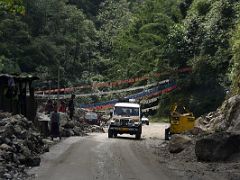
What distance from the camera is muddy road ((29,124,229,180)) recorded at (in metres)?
16.3

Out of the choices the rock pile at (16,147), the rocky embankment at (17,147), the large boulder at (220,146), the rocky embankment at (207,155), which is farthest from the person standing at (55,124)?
the large boulder at (220,146)

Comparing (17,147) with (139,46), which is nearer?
(17,147)

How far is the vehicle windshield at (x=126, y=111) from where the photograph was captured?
3412cm

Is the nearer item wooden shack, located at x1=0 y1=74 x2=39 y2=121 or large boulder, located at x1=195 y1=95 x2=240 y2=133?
wooden shack, located at x1=0 y1=74 x2=39 y2=121

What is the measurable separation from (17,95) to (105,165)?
10.6 metres

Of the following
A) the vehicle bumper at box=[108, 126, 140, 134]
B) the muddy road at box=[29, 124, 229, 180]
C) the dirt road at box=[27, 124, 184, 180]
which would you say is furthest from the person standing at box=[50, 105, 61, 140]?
the vehicle bumper at box=[108, 126, 140, 134]

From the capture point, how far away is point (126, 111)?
3422 centimetres

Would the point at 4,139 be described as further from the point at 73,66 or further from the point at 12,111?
the point at 73,66

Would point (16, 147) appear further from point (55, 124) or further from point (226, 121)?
point (226, 121)

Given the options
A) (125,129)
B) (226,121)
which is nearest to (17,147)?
(226,121)

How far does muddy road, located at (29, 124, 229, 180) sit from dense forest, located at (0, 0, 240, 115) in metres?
18.5

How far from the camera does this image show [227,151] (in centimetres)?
2088

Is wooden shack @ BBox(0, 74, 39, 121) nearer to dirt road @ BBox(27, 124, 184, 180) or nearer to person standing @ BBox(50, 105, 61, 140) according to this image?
person standing @ BBox(50, 105, 61, 140)

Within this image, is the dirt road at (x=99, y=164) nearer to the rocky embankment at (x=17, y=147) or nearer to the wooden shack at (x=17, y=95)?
the rocky embankment at (x=17, y=147)
